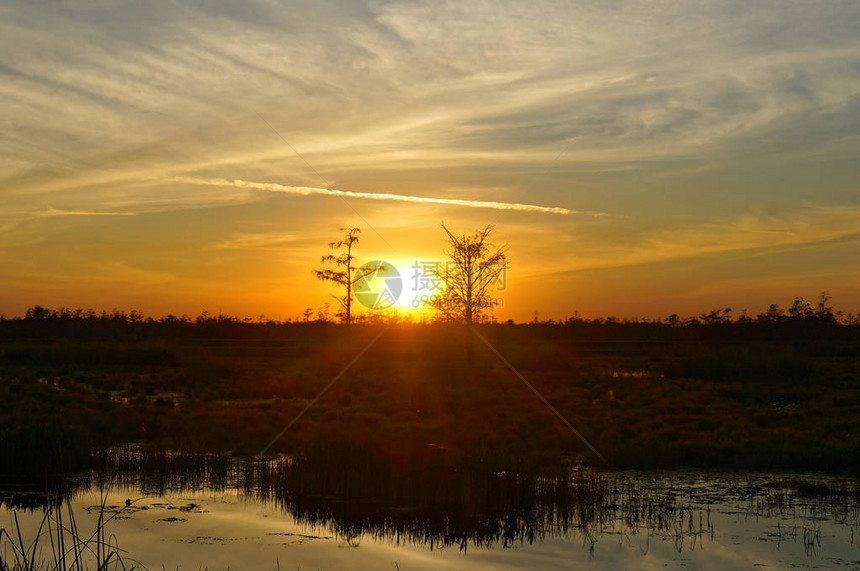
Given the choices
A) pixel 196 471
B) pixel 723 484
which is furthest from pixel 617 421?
pixel 196 471

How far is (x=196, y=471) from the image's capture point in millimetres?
14578

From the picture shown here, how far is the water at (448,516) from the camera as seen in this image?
9.56 metres

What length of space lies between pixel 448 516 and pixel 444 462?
2933 millimetres

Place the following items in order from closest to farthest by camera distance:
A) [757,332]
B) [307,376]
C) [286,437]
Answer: [286,437] → [307,376] → [757,332]

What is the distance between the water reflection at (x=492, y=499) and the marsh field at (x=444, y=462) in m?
0.05

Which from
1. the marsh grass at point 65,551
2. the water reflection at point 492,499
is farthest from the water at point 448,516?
the marsh grass at point 65,551

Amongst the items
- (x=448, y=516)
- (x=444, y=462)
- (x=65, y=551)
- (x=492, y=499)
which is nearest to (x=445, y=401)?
(x=444, y=462)

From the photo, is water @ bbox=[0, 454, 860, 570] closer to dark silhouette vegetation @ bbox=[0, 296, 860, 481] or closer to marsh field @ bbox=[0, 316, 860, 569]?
marsh field @ bbox=[0, 316, 860, 569]

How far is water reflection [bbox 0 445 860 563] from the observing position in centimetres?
1056

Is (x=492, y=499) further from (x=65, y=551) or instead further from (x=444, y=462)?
(x=65, y=551)

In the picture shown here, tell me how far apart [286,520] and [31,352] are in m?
34.4

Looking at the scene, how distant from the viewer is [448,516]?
11.5m

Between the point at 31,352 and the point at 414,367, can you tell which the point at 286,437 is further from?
the point at 31,352

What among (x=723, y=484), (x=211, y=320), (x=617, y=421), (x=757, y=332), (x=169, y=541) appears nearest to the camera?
(x=169, y=541)
